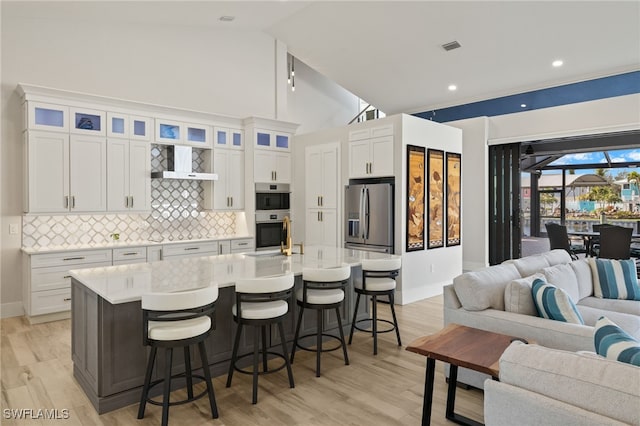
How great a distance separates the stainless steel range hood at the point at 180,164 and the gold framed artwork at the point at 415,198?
123 inches

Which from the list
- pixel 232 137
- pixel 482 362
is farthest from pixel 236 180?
pixel 482 362

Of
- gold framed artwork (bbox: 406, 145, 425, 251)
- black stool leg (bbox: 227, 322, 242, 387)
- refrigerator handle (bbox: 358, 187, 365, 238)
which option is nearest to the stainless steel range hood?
refrigerator handle (bbox: 358, 187, 365, 238)

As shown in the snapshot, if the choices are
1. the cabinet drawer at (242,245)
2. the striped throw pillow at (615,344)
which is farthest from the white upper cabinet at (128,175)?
the striped throw pillow at (615,344)

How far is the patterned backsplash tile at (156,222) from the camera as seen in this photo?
17.1 feet

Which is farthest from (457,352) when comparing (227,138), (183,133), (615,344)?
(227,138)

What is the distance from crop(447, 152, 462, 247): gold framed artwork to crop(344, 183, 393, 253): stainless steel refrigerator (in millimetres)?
1277

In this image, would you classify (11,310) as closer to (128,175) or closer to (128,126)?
(128,175)

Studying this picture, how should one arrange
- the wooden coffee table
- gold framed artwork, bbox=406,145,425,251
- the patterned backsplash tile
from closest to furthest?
1. the wooden coffee table
2. the patterned backsplash tile
3. gold framed artwork, bbox=406,145,425,251

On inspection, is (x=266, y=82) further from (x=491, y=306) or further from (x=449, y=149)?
(x=491, y=306)

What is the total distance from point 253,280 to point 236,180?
13.4 ft

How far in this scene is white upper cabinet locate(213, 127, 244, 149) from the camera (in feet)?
21.1

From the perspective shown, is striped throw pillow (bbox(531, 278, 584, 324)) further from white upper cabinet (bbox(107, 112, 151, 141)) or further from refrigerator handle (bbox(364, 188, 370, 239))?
white upper cabinet (bbox(107, 112, 151, 141))

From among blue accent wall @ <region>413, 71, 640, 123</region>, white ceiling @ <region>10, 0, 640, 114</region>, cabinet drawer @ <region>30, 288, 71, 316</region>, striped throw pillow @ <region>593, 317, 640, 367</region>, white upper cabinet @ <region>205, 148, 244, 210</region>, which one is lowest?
cabinet drawer @ <region>30, 288, 71, 316</region>

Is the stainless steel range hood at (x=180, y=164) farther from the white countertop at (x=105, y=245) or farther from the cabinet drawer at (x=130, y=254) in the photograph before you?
A: the cabinet drawer at (x=130, y=254)
